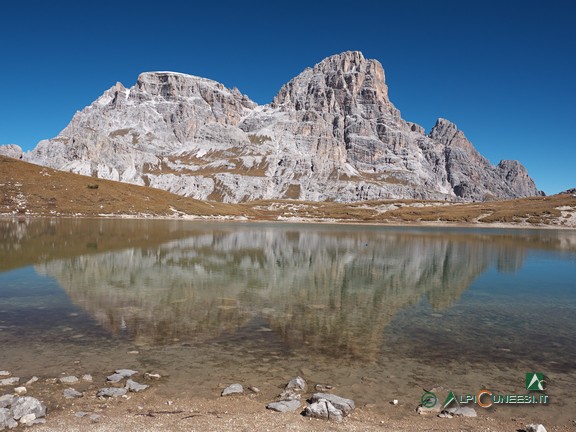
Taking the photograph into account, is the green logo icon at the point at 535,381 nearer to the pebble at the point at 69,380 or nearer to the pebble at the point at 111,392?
the pebble at the point at 111,392

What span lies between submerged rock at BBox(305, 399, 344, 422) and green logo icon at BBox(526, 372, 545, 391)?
7924 millimetres

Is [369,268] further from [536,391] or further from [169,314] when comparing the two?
[536,391]

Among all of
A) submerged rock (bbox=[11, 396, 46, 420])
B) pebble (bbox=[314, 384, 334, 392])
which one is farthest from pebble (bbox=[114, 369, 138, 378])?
pebble (bbox=[314, 384, 334, 392])

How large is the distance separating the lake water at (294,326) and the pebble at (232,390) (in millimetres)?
399

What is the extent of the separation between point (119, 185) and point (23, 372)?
632 feet

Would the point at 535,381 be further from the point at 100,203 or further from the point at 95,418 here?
the point at 100,203

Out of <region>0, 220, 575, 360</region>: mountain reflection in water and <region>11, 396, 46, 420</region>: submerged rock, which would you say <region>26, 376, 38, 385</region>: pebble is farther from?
<region>0, 220, 575, 360</region>: mountain reflection in water

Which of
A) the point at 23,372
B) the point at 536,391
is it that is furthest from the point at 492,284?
the point at 23,372

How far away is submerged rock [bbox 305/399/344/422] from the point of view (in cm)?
1177

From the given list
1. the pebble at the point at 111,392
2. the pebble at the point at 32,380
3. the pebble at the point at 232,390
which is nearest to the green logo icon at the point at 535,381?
the pebble at the point at 232,390

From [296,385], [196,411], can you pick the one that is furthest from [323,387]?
[196,411]

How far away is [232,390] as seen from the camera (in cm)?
1346

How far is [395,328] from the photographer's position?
Answer: 22328 millimetres

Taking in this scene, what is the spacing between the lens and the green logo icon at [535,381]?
14623 mm
